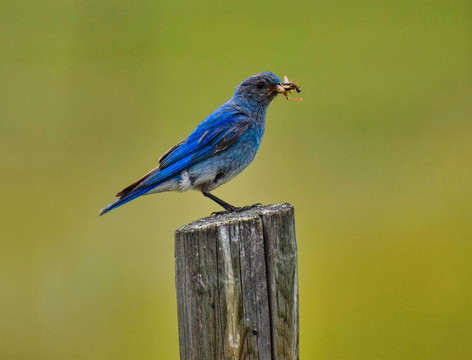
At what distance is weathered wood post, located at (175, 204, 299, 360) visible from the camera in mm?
3307

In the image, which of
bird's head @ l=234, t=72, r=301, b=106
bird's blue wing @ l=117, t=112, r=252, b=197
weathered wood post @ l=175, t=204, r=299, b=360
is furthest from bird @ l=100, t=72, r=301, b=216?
weathered wood post @ l=175, t=204, r=299, b=360

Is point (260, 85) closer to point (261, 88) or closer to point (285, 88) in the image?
point (261, 88)

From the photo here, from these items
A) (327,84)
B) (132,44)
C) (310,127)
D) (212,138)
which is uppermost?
(132,44)

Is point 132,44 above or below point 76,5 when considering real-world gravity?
below

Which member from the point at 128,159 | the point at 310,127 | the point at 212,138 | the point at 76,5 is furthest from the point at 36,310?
the point at 76,5

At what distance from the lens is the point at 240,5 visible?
48.7ft

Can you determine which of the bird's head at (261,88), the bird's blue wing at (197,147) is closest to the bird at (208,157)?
the bird's blue wing at (197,147)

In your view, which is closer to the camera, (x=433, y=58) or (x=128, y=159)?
(x=128, y=159)

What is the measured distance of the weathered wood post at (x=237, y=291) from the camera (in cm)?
331

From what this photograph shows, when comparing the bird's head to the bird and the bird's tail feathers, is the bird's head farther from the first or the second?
the bird's tail feathers

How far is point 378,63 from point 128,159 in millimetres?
5518

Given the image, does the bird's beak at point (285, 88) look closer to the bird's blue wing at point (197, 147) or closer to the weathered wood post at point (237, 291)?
the bird's blue wing at point (197, 147)

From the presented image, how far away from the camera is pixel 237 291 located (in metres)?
3.30

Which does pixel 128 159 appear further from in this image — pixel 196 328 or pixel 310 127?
pixel 196 328
